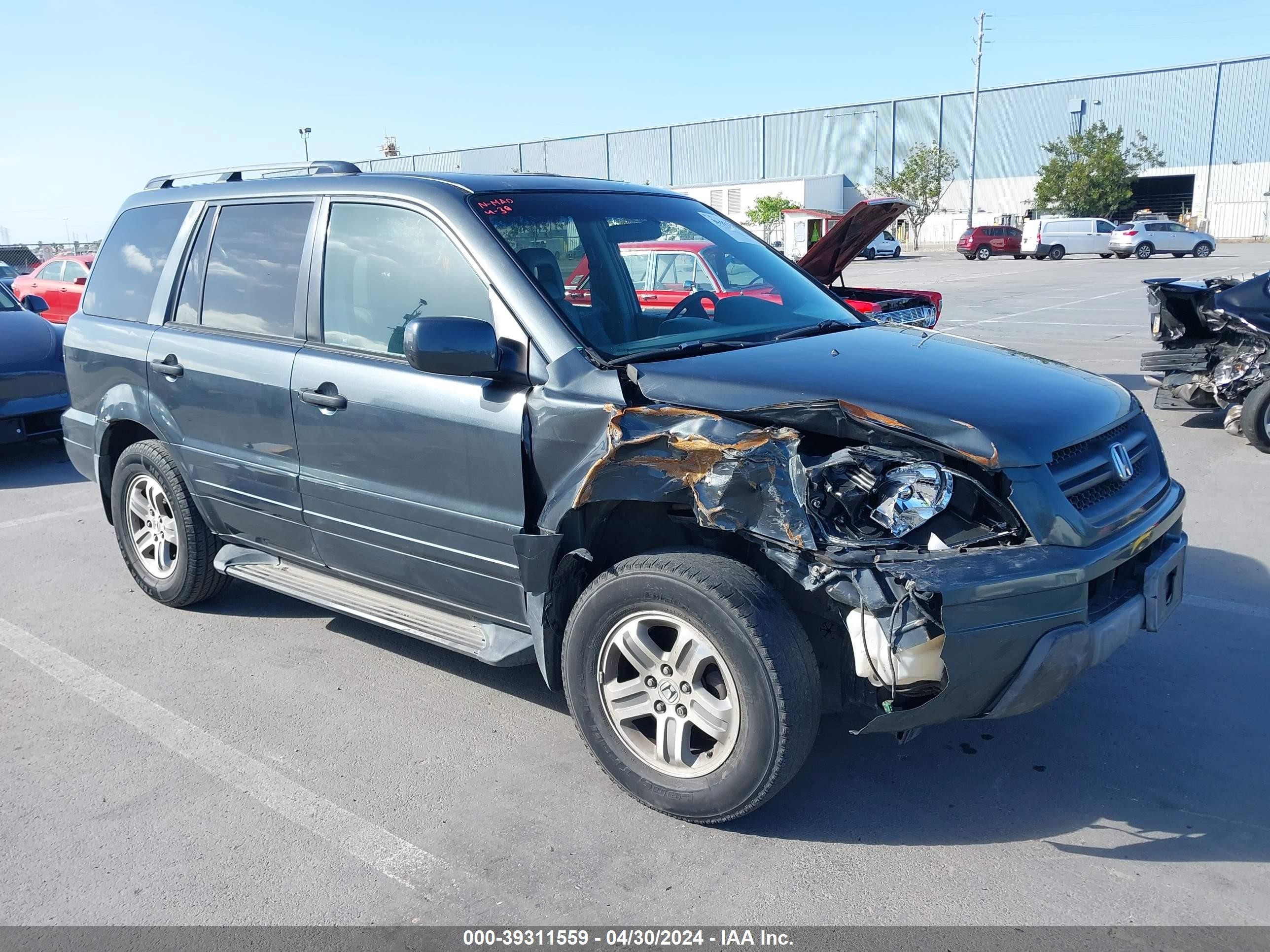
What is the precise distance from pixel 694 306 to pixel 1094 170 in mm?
58264

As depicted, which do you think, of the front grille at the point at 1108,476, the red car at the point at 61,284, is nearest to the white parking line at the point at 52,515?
the front grille at the point at 1108,476

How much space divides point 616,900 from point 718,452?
4.34 feet

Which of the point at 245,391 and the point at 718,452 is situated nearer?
the point at 718,452

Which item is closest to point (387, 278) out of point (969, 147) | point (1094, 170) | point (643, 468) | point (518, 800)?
point (643, 468)

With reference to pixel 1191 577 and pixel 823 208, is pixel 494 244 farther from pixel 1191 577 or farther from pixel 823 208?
pixel 823 208

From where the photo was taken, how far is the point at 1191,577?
17.3 feet

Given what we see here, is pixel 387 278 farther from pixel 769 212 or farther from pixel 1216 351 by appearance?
pixel 769 212

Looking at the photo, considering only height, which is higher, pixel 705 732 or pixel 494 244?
pixel 494 244

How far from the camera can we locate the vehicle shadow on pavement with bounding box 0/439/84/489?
27.6 ft

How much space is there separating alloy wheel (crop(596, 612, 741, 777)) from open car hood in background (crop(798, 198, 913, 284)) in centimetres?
621

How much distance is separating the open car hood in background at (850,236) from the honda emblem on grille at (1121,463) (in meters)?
5.64

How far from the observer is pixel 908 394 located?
316 centimetres

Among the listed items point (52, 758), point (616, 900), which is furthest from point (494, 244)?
point (52, 758)

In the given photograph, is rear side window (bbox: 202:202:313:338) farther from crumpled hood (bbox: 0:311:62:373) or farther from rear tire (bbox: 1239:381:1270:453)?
rear tire (bbox: 1239:381:1270:453)
